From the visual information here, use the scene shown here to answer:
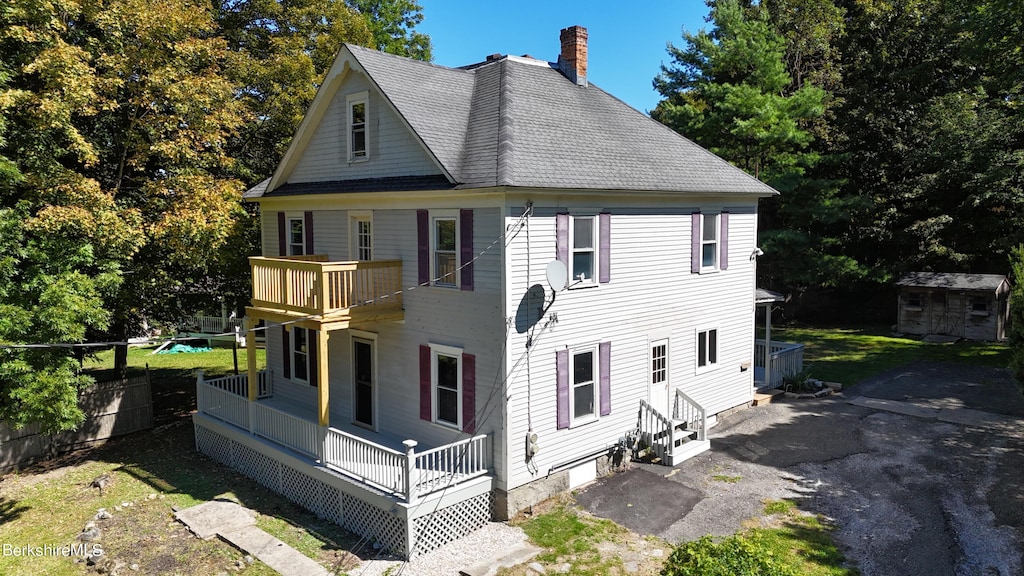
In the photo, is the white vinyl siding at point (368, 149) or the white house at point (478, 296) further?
the white vinyl siding at point (368, 149)

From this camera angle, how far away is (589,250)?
47.2 feet

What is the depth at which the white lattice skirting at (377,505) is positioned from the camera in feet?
40.0

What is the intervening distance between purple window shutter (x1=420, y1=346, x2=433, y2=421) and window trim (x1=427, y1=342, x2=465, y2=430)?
11cm

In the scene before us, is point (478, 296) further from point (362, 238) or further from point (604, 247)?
point (362, 238)

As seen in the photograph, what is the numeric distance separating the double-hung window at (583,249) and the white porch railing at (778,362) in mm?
9454

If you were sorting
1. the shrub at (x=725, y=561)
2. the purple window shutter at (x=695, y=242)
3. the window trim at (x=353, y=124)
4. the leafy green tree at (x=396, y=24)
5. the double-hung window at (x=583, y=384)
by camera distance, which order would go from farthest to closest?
the leafy green tree at (x=396, y=24) < the purple window shutter at (x=695, y=242) < the window trim at (x=353, y=124) < the double-hung window at (x=583, y=384) < the shrub at (x=725, y=561)

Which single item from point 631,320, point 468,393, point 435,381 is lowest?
point 468,393

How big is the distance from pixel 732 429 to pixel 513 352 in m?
7.81

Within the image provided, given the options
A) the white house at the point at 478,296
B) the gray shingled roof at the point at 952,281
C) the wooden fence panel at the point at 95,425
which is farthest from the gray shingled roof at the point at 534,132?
the gray shingled roof at the point at 952,281

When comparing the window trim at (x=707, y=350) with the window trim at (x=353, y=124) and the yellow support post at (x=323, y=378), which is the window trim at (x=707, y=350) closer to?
the yellow support post at (x=323, y=378)

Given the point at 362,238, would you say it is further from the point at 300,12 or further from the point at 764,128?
the point at 764,128

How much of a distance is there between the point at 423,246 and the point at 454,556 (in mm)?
6243

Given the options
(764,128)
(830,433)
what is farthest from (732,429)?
A: (764,128)

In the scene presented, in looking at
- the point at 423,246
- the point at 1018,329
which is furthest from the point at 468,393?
the point at 1018,329
